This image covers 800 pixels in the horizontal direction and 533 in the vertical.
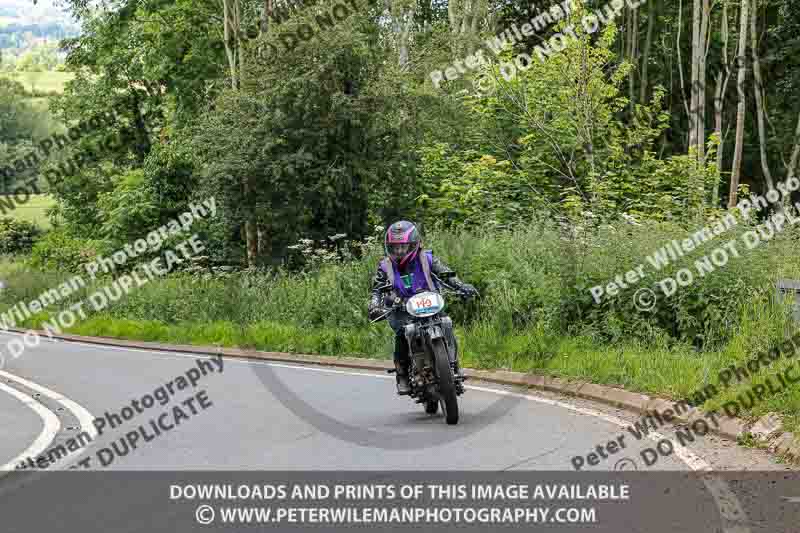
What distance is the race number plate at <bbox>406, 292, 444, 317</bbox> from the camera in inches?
378

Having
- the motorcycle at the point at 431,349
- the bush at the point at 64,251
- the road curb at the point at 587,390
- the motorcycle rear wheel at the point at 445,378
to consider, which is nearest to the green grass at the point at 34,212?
the bush at the point at 64,251

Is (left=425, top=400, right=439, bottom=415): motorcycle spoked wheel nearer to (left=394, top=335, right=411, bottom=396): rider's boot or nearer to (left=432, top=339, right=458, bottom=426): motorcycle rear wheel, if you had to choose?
(left=394, top=335, right=411, bottom=396): rider's boot

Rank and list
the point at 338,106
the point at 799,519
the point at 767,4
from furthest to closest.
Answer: the point at 767,4 → the point at 338,106 → the point at 799,519

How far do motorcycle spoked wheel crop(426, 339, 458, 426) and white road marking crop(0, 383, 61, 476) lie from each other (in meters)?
3.81

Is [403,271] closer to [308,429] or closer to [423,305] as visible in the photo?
[423,305]

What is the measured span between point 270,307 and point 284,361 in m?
4.47

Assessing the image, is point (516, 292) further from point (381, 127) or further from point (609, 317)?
point (381, 127)

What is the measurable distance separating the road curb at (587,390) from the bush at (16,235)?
4028 centimetres

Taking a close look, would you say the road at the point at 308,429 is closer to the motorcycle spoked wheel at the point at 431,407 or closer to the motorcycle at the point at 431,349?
the motorcycle spoked wheel at the point at 431,407

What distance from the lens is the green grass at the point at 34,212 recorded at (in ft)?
201

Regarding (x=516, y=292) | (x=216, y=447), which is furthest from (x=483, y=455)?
(x=516, y=292)

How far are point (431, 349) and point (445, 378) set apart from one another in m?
0.35

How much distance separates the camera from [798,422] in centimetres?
838

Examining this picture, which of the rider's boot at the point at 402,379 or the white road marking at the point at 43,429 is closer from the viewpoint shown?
the white road marking at the point at 43,429
